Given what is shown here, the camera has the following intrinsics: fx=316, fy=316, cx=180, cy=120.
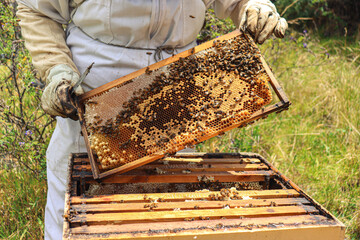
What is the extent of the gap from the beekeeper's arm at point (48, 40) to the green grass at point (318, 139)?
235cm

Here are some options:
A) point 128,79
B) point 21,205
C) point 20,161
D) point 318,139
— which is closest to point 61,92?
point 128,79

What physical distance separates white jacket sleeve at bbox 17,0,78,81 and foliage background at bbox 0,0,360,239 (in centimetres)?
87

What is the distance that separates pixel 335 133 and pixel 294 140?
0.74 m

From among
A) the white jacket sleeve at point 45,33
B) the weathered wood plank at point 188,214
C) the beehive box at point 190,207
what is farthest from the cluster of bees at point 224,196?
the white jacket sleeve at point 45,33

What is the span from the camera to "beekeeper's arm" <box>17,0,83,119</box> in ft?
7.63

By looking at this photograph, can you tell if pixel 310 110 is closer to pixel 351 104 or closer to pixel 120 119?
pixel 351 104

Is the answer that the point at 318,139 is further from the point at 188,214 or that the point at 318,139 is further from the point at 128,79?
the point at 188,214

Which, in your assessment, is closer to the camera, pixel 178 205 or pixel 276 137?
pixel 178 205

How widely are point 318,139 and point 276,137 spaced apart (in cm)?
66

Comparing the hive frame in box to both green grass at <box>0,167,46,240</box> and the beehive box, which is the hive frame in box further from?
green grass at <box>0,167,46,240</box>

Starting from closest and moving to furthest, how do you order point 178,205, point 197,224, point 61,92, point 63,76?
1. point 197,224
2. point 178,205
3. point 61,92
4. point 63,76

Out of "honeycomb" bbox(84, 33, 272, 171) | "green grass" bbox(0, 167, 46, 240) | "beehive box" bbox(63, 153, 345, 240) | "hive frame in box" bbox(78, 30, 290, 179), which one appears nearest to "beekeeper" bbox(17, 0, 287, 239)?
"hive frame in box" bbox(78, 30, 290, 179)

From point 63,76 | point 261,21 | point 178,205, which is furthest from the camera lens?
point 261,21

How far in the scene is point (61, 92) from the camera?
2.14 meters
